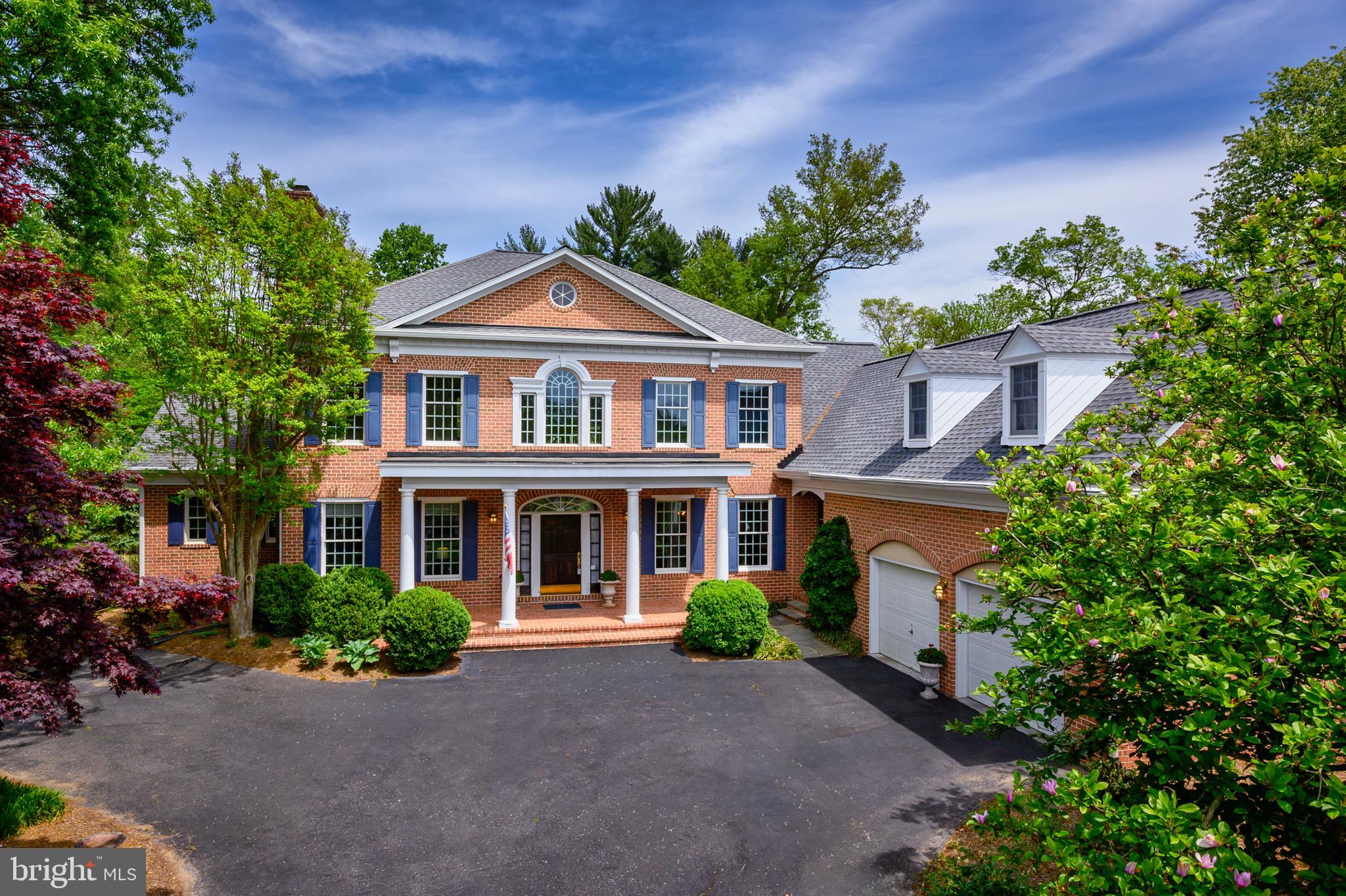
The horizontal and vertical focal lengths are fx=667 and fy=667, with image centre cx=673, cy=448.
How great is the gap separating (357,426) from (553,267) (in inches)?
265

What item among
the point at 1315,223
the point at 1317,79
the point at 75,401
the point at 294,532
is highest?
the point at 1317,79

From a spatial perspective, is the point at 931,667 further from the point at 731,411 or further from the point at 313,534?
the point at 313,534

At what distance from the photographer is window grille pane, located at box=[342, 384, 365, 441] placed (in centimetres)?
1716

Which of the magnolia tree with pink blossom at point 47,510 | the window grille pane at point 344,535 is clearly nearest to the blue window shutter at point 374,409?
the window grille pane at point 344,535

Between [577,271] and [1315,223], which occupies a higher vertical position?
[577,271]

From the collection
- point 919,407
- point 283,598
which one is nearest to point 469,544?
point 283,598

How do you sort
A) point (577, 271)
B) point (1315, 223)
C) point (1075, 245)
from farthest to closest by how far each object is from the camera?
point (1075, 245) < point (577, 271) < point (1315, 223)

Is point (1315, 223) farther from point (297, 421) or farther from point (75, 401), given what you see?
point (297, 421)

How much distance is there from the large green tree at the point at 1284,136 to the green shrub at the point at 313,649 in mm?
27800

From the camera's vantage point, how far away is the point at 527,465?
53.4ft

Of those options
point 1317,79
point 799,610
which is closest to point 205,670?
point 799,610

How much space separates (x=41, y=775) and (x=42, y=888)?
13.2 feet

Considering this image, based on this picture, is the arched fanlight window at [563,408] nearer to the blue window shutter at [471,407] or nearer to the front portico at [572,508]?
the front portico at [572,508]

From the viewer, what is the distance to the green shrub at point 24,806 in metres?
7.64
